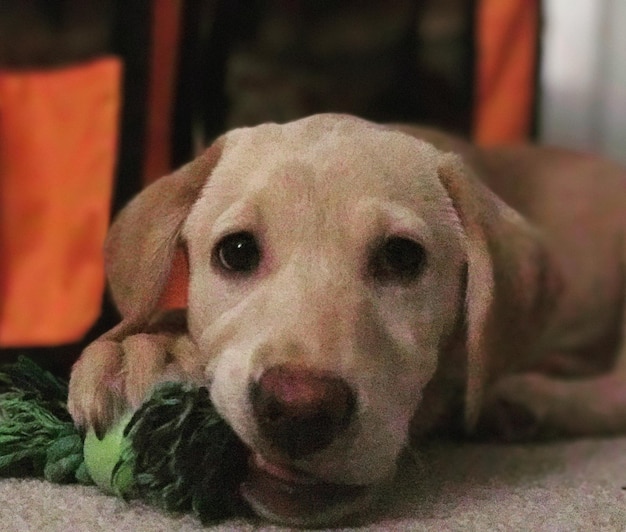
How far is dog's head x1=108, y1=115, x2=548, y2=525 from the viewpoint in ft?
3.17

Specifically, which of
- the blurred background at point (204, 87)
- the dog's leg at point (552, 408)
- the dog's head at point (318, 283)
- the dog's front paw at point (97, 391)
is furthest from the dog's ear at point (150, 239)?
the dog's leg at point (552, 408)

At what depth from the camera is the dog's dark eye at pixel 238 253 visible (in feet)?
3.84

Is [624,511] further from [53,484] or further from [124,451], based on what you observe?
[53,484]

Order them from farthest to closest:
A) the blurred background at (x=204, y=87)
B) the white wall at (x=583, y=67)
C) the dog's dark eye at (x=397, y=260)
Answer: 1. the white wall at (x=583, y=67)
2. the blurred background at (x=204, y=87)
3. the dog's dark eye at (x=397, y=260)

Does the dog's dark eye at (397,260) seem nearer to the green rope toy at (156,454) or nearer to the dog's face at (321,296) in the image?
the dog's face at (321,296)

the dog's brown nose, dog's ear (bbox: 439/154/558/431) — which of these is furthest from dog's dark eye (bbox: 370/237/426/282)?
the dog's brown nose

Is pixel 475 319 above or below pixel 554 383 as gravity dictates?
above

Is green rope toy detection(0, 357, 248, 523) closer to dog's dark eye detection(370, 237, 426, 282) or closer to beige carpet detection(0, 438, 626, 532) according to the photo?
beige carpet detection(0, 438, 626, 532)

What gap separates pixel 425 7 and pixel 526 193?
2.15 ft

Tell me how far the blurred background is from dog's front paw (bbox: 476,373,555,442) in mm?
754

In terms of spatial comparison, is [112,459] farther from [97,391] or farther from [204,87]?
[204,87]

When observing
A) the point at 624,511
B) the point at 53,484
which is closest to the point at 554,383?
the point at 624,511

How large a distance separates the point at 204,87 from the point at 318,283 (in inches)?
57.7

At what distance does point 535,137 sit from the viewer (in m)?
2.67
